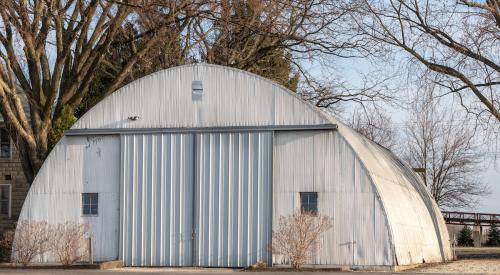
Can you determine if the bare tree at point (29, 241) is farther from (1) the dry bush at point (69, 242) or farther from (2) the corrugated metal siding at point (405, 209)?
(2) the corrugated metal siding at point (405, 209)

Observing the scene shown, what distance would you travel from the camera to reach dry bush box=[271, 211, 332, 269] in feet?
85.2

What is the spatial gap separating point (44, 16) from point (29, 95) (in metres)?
3.65

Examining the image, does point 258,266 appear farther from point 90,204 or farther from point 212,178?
point 90,204

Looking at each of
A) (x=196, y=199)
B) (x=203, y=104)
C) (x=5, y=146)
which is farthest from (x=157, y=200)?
(x=5, y=146)

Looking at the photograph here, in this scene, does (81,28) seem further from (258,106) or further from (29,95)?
(258,106)

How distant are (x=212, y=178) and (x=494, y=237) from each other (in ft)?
149

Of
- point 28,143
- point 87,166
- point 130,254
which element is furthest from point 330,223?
point 28,143

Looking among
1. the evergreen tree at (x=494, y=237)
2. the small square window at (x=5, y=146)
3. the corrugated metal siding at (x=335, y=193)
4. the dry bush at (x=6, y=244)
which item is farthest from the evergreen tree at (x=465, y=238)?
the corrugated metal siding at (x=335, y=193)

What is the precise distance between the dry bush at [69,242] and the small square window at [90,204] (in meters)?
0.49

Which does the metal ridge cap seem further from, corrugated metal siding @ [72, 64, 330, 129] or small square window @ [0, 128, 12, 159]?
small square window @ [0, 128, 12, 159]

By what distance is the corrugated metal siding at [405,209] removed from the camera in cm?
2703

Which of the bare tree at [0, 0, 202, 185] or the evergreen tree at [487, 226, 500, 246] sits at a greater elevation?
the bare tree at [0, 0, 202, 185]

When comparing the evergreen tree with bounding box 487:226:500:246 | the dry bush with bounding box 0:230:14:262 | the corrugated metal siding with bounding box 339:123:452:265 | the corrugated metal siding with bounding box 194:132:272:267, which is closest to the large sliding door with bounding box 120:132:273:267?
the corrugated metal siding with bounding box 194:132:272:267

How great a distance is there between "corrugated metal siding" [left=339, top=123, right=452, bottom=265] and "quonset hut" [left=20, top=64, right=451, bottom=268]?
0.11 meters
